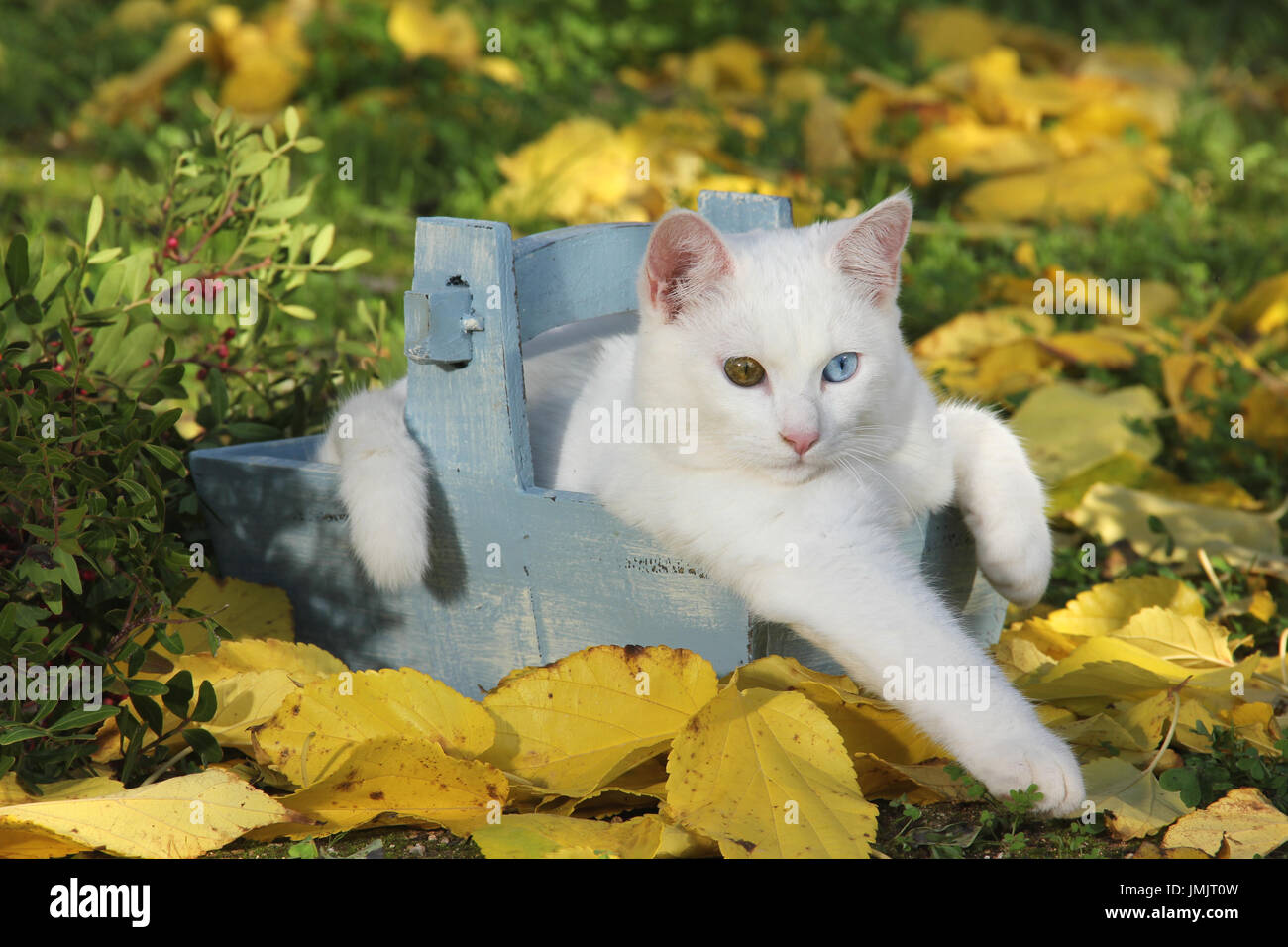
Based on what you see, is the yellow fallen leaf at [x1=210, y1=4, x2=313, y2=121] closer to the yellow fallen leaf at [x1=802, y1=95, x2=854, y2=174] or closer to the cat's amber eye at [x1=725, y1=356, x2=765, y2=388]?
the yellow fallen leaf at [x1=802, y1=95, x2=854, y2=174]

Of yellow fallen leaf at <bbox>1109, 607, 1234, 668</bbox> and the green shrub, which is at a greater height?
the green shrub

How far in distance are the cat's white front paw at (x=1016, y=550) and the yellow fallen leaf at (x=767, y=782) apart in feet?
1.56

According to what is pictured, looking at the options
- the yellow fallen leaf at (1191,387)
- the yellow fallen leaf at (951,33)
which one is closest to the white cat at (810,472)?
the yellow fallen leaf at (1191,387)

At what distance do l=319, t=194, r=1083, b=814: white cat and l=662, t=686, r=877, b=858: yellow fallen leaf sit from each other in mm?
140

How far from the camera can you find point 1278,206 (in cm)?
416

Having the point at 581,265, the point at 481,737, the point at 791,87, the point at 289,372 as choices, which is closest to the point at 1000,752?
the point at 481,737

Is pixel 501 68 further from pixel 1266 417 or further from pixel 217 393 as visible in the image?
pixel 1266 417

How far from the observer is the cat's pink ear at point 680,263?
1.68 m

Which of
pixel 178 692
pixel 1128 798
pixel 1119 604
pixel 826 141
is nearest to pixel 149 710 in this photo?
pixel 178 692

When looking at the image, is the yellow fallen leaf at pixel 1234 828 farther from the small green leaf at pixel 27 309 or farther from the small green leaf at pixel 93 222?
the small green leaf at pixel 93 222

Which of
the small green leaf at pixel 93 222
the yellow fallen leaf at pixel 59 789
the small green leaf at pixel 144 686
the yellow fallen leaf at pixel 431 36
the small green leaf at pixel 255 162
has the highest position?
the yellow fallen leaf at pixel 431 36

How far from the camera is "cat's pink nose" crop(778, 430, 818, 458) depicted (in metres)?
1.65

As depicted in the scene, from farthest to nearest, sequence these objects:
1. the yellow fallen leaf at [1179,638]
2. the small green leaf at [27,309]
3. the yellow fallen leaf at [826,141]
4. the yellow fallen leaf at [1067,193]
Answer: the yellow fallen leaf at [826,141] → the yellow fallen leaf at [1067,193] → the yellow fallen leaf at [1179,638] → the small green leaf at [27,309]

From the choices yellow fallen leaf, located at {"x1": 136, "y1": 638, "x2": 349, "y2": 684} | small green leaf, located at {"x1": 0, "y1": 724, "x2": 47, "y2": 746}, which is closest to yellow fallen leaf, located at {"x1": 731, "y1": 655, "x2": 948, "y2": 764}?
yellow fallen leaf, located at {"x1": 136, "y1": 638, "x2": 349, "y2": 684}
